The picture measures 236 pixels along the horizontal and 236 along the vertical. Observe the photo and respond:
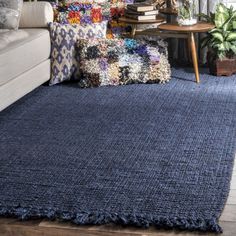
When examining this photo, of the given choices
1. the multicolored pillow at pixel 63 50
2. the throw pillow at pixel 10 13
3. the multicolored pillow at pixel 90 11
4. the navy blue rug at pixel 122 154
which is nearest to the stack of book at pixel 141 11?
the multicolored pillow at pixel 90 11

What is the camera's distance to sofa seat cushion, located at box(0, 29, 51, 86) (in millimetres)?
3150

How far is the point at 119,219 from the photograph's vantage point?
1.91 metres

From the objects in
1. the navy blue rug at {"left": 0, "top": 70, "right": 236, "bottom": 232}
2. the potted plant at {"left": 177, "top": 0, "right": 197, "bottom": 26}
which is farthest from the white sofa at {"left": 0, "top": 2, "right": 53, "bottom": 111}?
the potted plant at {"left": 177, "top": 0, "right": 197, "bottom": 26}

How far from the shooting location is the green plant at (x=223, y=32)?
385cm

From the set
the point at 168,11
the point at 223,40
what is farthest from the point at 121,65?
the point at 223,40

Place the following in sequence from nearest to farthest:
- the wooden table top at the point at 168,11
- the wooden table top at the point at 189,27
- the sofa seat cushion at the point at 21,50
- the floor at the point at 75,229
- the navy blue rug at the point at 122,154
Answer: the floor at the point at 75,229 → the navy blue rug at the point at 122,154 → the sofa seat cushion at the point at 21,50 → the wooden table top at the point at 189,27 → the wooden table top at the point at 168,11

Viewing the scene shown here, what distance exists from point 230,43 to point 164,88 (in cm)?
65

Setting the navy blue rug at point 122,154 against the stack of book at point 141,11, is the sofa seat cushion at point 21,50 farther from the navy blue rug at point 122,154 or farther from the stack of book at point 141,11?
the stack of book at point 141,11

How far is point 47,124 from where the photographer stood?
3016 mm

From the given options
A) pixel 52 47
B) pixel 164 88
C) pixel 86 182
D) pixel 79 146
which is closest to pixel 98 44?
pixel 52 47

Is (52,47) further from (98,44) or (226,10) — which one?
(226,10)

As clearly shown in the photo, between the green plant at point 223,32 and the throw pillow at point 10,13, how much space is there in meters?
1.41

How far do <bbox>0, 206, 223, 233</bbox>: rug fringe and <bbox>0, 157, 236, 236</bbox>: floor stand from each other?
2 cm

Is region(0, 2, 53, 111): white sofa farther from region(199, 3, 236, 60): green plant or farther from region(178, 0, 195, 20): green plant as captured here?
→ region(199, 3, 236, 60): green plant
